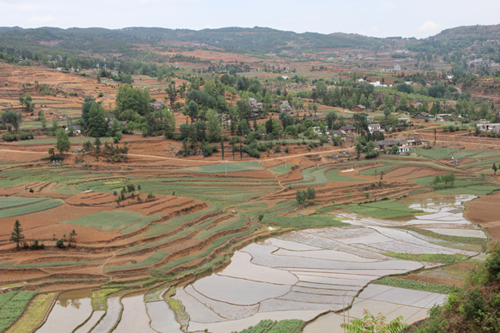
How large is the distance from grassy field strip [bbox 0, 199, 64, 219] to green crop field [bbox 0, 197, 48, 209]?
944 millimetres

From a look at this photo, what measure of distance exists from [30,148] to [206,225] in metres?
42.8

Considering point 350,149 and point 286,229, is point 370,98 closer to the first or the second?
point 350,149

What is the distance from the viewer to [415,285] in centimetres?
2734

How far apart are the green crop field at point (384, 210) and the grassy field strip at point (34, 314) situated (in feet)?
109

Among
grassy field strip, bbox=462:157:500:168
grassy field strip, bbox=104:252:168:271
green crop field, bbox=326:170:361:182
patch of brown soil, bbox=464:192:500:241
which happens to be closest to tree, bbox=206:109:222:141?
green crop field, bbox=326:170:361:182

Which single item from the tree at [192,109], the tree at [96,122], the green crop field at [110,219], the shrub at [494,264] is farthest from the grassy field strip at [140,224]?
the tree at [192,109]

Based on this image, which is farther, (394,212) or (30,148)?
(30,148)

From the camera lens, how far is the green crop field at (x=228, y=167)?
63.9 m

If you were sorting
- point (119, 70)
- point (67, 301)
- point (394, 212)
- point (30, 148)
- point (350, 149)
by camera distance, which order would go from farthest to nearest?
point (119, 70) < point (350, 149) < point (30, 148) < point (394, 212) < point (67, 301)

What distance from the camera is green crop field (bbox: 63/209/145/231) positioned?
1454 inches

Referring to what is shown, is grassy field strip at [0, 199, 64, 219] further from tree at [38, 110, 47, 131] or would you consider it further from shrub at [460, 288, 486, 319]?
tree at [38, 110, 47, 131]

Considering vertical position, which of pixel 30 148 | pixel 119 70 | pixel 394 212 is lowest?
pixel 394 212

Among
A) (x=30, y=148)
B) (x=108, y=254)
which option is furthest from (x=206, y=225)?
(x=30, y=148)

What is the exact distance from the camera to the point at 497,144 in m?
81.0
